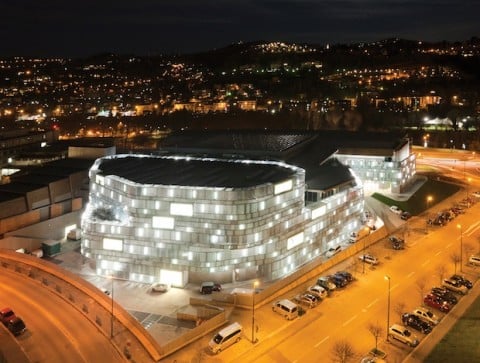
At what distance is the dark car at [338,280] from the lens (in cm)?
3212

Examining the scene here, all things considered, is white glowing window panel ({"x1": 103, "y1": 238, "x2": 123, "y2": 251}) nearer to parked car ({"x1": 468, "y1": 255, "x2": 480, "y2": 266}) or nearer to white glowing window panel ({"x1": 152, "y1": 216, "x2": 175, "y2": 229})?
white glowing window panel ({"x1": 152, "y1": 216, "x2": 175, "y2": 229})

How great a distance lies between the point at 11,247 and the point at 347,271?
2495 cm

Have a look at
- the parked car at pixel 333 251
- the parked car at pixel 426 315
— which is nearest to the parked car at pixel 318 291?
the parked car at pixel 426 315

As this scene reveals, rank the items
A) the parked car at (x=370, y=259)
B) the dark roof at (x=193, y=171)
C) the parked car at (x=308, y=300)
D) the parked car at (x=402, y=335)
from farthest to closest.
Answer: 1. the parked car at (x=370, y=259)
2. the dark roof at (x=193, y=171)
3. the parked car at (x=308, y=300)
4. the parked car at (x=402, y=335)

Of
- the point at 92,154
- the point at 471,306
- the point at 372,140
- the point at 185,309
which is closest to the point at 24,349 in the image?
the point at 185,309

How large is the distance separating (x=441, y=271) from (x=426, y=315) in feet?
25.7

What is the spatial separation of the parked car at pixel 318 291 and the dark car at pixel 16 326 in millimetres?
16062

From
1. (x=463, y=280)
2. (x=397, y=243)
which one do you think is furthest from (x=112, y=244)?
(x=463, y=280)

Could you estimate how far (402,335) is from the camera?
2527 cm

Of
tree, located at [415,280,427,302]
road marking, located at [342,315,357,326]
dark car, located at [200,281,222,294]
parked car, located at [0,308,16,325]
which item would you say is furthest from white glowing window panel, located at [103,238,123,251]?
tree, located at [415,280,427,302]

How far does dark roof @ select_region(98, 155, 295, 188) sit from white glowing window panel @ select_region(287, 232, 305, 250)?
432 cm

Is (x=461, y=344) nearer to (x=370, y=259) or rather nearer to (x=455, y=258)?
(x=370, y=259)

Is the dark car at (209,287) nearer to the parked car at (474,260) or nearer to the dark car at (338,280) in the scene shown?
the dark car at (338,280)

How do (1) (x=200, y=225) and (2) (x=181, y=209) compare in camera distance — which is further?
(2) (x=181, y=209)
